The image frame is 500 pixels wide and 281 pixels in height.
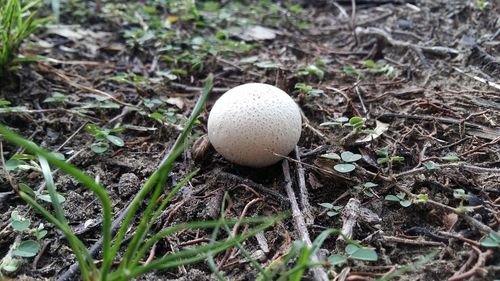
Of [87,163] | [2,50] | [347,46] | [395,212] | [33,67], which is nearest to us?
[395,212]

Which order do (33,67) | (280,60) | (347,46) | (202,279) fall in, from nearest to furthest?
1. (202,279)
2. (33,67)
3. (280,60)
4. (347,46)

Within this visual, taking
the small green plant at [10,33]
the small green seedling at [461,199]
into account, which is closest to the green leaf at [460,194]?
the small green seedling at [461,199]

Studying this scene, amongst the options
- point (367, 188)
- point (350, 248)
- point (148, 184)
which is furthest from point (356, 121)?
point (148, 184)

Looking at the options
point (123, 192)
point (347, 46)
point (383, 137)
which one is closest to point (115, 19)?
point (347, 46)

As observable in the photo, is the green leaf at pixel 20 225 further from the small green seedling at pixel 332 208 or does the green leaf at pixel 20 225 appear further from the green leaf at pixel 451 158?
the green leaf at pixel 451 158

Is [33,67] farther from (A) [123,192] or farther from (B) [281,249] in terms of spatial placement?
(B) [281,249]

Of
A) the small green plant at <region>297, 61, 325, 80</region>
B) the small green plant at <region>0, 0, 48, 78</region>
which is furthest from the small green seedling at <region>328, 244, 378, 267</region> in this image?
the small green plant at <region>0, 0, 48, 78</region>

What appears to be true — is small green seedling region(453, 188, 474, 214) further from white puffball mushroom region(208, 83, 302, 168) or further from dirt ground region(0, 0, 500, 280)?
white puffball mushroom region(208, 83, 302, 168)
